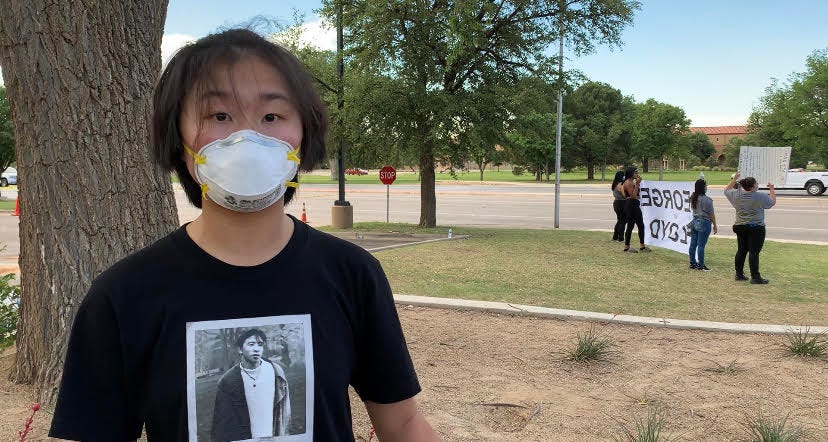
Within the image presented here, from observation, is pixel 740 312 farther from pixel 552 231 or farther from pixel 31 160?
pixel 552 231

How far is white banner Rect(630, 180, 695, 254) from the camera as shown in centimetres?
1050

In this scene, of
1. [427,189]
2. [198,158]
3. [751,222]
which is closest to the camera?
[198,158]

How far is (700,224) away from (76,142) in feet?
30.2

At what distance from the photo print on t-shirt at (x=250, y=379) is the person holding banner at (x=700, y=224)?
954 centimetres

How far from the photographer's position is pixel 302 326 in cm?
128

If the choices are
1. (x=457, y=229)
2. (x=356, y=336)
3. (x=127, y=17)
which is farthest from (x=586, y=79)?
(x=356, y=336)

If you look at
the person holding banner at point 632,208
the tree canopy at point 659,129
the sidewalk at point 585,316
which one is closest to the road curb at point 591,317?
the sidewalk at point 585,316

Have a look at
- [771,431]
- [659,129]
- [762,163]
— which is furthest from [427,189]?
[659,129]

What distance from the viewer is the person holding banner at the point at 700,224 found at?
9742mm

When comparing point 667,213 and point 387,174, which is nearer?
point 667,213

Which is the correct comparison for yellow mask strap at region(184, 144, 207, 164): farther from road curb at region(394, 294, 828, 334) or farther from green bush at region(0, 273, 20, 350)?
road curb at region(394, 294, 828, 334)

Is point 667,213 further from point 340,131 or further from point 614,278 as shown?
point 340,131

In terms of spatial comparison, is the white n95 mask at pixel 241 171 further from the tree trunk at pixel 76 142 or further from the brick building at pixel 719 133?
the brick building at pixel 719 133

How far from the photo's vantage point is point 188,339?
1240 mm
